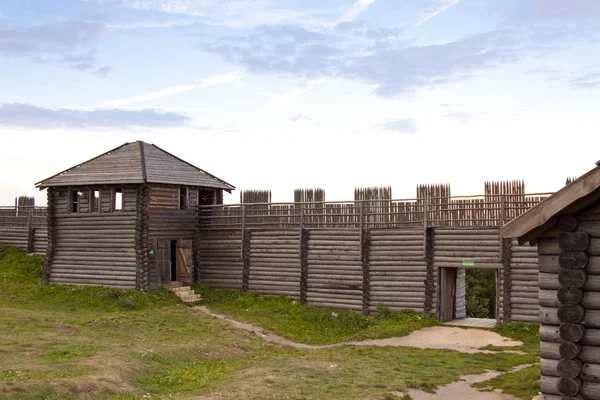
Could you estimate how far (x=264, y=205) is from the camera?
30.0m

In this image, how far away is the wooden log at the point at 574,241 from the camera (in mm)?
9477

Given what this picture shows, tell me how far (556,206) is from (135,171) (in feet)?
77.8

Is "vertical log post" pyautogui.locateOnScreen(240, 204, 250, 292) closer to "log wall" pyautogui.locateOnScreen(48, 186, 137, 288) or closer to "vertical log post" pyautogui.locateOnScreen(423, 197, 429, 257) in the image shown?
"log wall" pyautogui.locateOnScreen(48, 186, 137, 288)

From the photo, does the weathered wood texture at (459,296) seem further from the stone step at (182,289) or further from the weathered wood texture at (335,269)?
the stone step at (182,289)

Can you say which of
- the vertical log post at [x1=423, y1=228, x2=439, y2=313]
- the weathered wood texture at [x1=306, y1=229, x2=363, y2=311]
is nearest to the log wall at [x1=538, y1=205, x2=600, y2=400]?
the vertical log post at [x1=423, y1=228, x2=439, y2=313]

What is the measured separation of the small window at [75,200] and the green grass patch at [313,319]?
Answer: 8669 mm

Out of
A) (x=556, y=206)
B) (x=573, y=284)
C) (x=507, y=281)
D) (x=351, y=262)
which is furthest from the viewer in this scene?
(x=351, y=262)

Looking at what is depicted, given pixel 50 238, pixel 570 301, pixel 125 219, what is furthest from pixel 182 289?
pixel 570 301

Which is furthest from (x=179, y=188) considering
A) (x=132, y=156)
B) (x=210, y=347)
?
(x=210, y=347)

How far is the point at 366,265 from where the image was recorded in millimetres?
26188

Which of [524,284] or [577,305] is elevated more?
[577,305]

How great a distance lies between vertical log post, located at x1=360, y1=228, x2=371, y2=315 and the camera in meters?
26.0

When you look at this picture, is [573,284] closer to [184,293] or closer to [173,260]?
[184,293]

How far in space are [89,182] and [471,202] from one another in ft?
58.5
